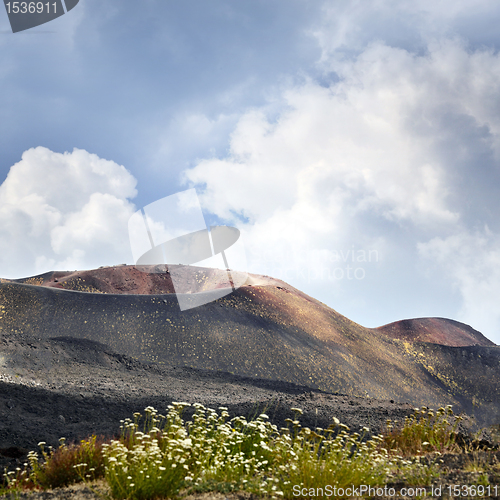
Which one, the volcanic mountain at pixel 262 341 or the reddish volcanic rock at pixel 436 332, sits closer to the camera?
the volcanic mountain at pixel 262 341

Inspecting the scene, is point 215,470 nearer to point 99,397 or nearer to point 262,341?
point 99,397

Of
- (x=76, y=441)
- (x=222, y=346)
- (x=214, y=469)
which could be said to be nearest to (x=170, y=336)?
(x=222, y=346)

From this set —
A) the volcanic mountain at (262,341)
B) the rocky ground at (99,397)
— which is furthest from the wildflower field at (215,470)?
the volcanic mountain at (262,341)

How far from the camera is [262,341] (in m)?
17.9

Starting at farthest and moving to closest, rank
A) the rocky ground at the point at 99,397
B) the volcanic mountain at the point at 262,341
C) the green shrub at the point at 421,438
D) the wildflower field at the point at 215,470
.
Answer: the volcanic mountain at the point at 262,341 < the rocky ground at the point at 99,397 < the green shrub at the point at 421,438 < the wildflower field at the point at 215,470

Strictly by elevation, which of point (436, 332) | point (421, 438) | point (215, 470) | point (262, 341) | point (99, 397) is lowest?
point (436, 332)

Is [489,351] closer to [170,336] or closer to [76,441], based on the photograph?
[170,336]

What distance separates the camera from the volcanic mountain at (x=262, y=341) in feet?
54.1

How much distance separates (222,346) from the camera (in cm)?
1706

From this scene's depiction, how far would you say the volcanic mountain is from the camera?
16.5 meters

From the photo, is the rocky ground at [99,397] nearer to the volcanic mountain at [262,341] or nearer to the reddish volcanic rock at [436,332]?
the volcanic mountain at [262,341]

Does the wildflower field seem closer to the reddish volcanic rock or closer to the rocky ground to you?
the rocky ground

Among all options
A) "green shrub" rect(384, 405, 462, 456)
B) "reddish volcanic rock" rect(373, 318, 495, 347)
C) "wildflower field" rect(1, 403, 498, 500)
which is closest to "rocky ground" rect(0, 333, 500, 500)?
"wildflower field" rect(1, 403, 498, 500)

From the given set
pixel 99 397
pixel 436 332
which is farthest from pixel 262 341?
pixel 436 332
